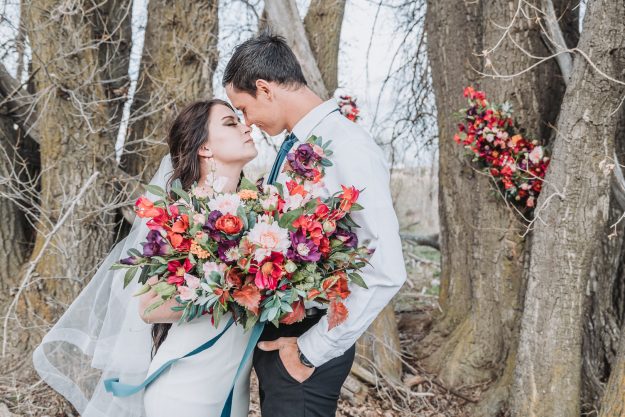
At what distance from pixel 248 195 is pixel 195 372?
759 mm

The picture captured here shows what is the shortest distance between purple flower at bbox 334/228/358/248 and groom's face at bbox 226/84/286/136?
26.5 inches

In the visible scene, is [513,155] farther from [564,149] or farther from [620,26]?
[620,26]

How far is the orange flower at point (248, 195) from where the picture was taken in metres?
2.05

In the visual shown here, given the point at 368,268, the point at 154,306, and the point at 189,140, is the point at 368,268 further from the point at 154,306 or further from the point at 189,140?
the point at 189,140

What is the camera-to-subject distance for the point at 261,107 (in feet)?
8.08

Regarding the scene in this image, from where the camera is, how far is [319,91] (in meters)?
4.47

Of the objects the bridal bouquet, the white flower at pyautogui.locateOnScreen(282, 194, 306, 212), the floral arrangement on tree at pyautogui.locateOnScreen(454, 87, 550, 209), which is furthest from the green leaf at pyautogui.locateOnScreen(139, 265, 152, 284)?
the floral arrangement on tree at pyautogui.locateOnScreen(454, 87, 550, 209)

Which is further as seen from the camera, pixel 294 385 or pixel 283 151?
pixel 283 151

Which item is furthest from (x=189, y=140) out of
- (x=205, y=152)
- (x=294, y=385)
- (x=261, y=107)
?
(x=294, y=385)

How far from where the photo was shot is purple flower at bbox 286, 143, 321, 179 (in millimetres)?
2053

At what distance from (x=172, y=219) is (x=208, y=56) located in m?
3.34

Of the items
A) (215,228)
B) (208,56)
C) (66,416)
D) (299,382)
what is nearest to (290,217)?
(215,228)

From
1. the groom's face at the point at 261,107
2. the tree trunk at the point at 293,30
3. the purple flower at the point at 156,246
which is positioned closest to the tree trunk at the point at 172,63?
the tree trunk at the point at 293,30

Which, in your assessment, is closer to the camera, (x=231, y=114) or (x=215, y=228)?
(x=215, y=228)
